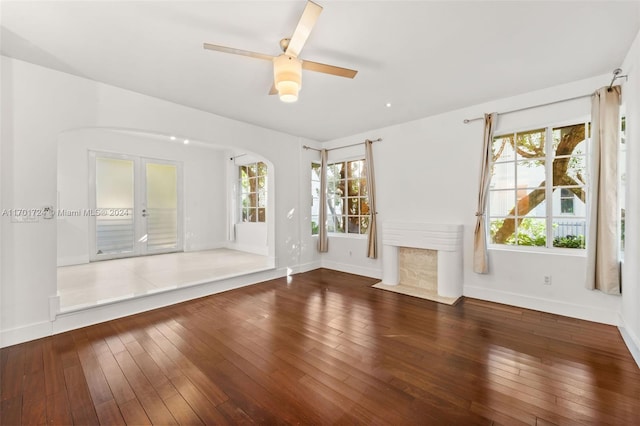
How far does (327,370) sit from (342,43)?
2.69 metres

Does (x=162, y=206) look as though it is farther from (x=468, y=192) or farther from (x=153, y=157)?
(x=468, y=192)

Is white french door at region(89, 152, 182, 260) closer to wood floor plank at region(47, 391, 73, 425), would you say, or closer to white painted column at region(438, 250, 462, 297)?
wood floor plank at region(47, 391, 73, 425)

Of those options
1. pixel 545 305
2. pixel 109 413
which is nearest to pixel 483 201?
pixel 545 305

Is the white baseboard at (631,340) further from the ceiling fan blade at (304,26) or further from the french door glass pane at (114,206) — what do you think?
the french door glass pane at (114,206)

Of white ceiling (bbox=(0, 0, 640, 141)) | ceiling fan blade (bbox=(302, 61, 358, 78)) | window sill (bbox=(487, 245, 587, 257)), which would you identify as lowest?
window sill (bbox=(487, 245, 587, 257))

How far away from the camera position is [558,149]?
3227mm

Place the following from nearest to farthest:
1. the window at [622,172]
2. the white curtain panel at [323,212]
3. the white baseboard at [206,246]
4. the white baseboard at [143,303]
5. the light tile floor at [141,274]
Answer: the window at [622,172]
the white baseboard at [143,303]
the light tile floor at [141,274]
the white curtain panel at [323,212]
the white baseboard at [206,246]

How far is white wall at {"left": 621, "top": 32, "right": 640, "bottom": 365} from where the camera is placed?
221 centimetres

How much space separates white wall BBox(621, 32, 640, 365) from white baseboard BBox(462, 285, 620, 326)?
0.76 feet

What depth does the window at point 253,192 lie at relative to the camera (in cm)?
680

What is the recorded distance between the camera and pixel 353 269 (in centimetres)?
508

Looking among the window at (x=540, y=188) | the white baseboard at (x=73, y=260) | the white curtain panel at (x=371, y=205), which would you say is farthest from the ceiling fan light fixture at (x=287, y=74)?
the white baseboard at (x=73, y=260)

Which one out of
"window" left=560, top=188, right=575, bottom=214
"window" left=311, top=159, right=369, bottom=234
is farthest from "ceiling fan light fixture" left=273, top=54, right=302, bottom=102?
"window" left=560, top=188, right=575, bottom=214

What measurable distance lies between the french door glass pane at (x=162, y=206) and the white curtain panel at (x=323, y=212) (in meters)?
3.97
